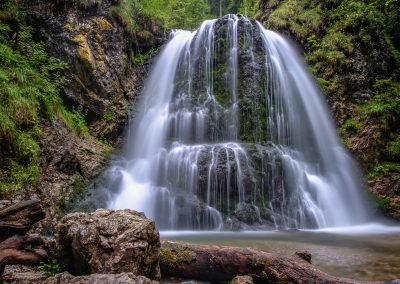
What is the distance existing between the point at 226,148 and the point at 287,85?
220 inches

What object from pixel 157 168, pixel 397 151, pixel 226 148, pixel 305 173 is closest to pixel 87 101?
pixel 157 168

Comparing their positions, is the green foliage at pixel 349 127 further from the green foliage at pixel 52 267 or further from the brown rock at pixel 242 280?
the green foliage at pixel 52 267

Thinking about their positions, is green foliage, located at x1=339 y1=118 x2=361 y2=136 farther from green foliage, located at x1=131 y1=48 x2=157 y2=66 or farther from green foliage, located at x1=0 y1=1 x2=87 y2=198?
green foliage, located at x1=0 y1=1 x2=87 y2=198

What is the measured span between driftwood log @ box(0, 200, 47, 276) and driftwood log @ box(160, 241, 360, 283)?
62.5 inches

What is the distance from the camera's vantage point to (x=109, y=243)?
12.1ft

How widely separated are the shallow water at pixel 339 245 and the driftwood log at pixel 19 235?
369cm

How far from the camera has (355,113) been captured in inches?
566

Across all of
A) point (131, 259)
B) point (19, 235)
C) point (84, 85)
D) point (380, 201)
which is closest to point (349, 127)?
point (380, 201)

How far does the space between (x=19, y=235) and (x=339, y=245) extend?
595 centimetres

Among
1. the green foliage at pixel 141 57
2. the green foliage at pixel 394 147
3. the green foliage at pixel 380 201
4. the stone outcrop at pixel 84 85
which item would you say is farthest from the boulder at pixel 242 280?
the green foliage at pixel 141 57

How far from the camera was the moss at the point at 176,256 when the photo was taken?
4379 millimetres

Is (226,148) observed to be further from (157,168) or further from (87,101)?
(87,101)

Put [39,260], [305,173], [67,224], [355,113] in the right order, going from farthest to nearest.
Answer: [355,113]
[305,173]
[39,260]
[67,224]

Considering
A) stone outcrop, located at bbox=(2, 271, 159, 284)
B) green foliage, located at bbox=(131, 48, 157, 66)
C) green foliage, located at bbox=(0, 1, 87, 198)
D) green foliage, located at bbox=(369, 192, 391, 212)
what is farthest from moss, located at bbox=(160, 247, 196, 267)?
green foliage, located at bbox=(131, 48, 157, 66)
